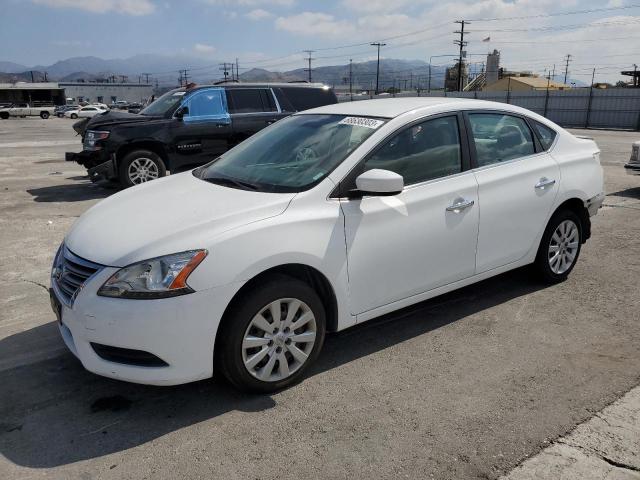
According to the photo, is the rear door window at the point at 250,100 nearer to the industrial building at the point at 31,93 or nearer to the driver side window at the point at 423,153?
the driver side window at the point at 423,153

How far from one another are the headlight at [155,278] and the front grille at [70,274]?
0.59 feet

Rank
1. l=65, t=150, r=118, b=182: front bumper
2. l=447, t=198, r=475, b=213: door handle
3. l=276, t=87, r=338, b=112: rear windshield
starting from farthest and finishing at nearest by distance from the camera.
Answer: l=276, t=87, r=338, b=112: rear windshield → l=65, t=150, r=118, b=182: front bumper → l=447, t=198, r=475, b=213: door handle

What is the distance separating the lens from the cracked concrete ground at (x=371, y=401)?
2.67 m

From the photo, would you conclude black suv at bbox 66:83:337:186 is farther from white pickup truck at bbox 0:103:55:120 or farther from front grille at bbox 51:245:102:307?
white pickup truck at bbox 0:103:55:120

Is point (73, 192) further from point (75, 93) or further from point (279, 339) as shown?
point (75, 93)

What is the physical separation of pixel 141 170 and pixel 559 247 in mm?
7223

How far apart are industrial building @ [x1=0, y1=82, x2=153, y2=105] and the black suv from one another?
84.5 metres

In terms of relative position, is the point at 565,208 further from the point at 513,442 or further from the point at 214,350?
the point at 214,350

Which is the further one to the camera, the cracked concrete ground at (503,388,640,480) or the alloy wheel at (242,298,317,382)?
the alloy wheel at (242,298,317,382)

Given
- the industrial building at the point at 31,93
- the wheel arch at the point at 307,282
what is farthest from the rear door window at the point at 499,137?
the industrial building at the point at 31,93

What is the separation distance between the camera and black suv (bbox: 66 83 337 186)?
9367mm

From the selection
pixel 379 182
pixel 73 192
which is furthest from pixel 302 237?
pixel 73 192

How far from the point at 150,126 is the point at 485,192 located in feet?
23.0

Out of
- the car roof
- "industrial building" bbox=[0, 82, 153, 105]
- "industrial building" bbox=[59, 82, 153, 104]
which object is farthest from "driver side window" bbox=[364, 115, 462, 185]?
"industrial building" bbox=[59, 82, 153, 104]
